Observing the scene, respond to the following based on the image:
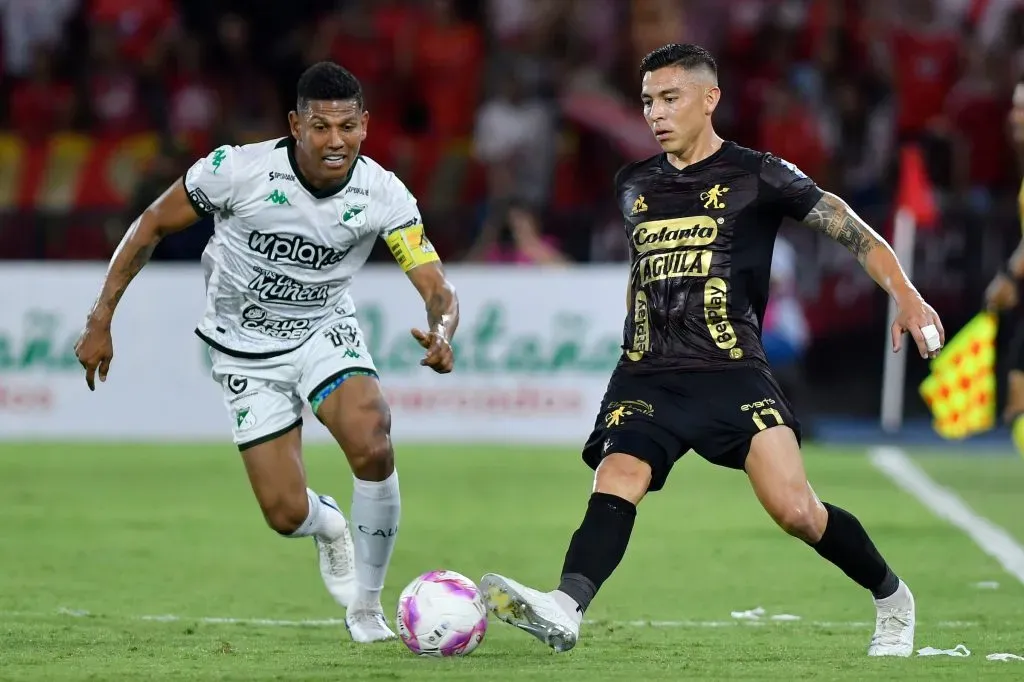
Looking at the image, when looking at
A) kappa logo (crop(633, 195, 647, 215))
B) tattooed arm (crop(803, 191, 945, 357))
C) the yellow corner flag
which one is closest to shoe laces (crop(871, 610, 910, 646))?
tattooed arm (crop(803, 191, 945, 357))

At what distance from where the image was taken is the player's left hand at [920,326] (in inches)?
227

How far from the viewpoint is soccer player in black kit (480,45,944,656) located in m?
6.05

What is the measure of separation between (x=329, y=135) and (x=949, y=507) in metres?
6.40

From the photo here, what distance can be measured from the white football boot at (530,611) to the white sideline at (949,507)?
12.1 feet

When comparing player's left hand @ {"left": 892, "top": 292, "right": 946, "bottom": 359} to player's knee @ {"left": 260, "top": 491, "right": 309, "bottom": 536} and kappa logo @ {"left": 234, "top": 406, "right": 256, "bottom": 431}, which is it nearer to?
player's knee @ {"left": 260, "top": 491, "right": 309, "bottom": 536}

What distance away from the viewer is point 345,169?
6.93 metres

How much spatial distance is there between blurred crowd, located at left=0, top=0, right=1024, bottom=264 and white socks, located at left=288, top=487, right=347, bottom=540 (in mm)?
8892

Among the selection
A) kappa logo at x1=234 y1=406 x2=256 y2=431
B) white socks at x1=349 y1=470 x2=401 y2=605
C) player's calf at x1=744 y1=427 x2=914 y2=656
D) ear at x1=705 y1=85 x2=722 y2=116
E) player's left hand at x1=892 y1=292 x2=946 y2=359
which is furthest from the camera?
kappa logo at x1=234 y1=406 x2=256 y2=431

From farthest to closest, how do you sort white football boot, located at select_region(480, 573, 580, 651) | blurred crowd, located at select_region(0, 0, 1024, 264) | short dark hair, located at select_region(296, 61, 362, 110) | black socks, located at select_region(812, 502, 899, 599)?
blurred crowd, located at select_region(0, 0, 1024, 264), short dark hair, located at select_region(296, 61, 362, 110), black socks, located at select_region(812, 502, 899, 599), white football boot, located at select_region(480, 573, 580, 651)

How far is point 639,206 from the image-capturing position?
6391mm

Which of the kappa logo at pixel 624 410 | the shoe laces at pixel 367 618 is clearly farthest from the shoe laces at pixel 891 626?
the shoe laces at pixel 367 618

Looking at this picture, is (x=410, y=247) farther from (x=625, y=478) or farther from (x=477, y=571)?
(x=477, y=571)

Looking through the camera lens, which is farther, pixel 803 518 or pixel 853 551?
pixel 853 551

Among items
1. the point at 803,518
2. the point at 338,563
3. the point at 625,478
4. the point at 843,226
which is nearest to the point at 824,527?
the point at 803,518
